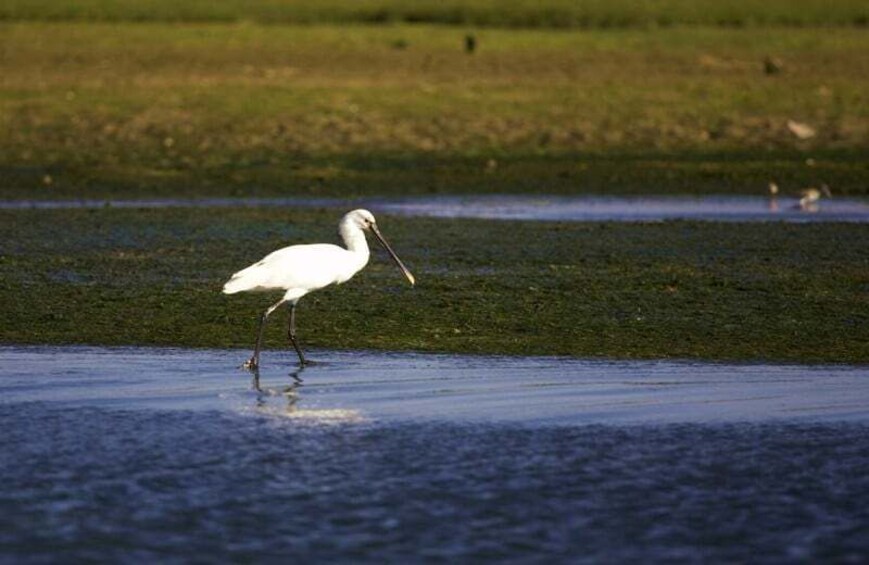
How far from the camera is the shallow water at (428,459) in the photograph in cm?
779

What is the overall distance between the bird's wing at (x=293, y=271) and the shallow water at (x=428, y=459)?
49cm

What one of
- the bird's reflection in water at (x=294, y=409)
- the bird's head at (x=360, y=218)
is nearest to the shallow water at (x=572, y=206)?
the bird's head at (x=360, y=218)

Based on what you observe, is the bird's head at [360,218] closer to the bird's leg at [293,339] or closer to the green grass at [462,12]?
the bird's leg at [293,339]

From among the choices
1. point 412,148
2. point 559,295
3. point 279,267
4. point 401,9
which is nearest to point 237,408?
point 279,267

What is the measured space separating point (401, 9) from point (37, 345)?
127ft

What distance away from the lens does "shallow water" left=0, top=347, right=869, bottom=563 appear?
7793 mm

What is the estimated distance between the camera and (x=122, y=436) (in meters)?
9.77

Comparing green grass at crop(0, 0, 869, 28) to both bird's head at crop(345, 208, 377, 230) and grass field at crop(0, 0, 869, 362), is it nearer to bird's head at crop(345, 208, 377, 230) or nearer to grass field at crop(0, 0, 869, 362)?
grass field at crop(0, 0, 869, 362)

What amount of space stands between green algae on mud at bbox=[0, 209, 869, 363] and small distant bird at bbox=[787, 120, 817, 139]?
364 inches

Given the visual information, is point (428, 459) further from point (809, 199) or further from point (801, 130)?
point (801, 130)

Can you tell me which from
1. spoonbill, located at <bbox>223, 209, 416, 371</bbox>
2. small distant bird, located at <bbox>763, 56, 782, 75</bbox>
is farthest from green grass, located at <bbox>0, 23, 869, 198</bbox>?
spoonbill, located at <bbox>223, 209, 416, 371</bbox>

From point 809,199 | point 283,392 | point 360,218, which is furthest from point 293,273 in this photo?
point 809,199

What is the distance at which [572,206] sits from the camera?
22.2 meters

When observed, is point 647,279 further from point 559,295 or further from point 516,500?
point 516,500
